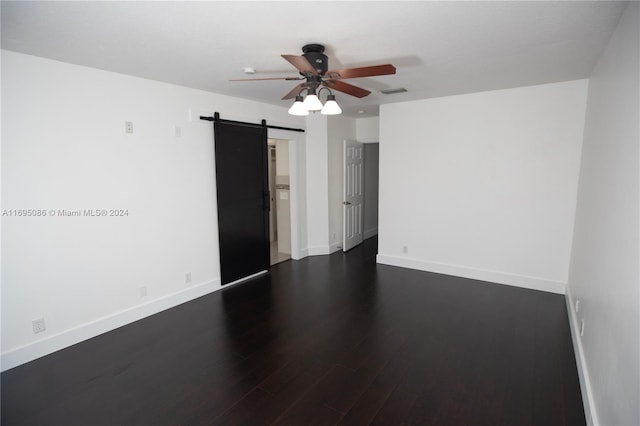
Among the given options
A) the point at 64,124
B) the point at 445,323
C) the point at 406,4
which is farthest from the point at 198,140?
the point at 445,323

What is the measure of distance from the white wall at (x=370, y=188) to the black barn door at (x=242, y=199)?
2.81 metres

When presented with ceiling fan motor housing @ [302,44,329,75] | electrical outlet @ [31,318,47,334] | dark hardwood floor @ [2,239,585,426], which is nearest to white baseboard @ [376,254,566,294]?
dark hardwood floor @ [2,239,585,426]

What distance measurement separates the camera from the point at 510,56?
2820 mm

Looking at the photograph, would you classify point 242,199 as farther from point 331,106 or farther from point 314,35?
point 314,35

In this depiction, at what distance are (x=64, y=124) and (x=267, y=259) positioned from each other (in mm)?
3029

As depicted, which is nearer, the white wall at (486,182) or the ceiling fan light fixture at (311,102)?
the ceiling fan light fixture at (311,102)

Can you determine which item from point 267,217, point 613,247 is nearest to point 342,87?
point 613,247

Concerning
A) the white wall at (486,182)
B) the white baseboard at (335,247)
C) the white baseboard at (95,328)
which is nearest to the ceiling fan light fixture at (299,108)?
the white baseboard at (95,328)

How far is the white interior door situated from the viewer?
6.00 metres

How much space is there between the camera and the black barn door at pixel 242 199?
4.26m

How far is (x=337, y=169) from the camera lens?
602 centimetres

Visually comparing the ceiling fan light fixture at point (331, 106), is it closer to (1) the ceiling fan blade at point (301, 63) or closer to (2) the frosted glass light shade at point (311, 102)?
(2) the frosted glass light shade at point (311, 102)

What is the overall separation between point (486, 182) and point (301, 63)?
330cm

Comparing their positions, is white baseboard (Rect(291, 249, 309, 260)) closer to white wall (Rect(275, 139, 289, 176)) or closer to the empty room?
the empty room
